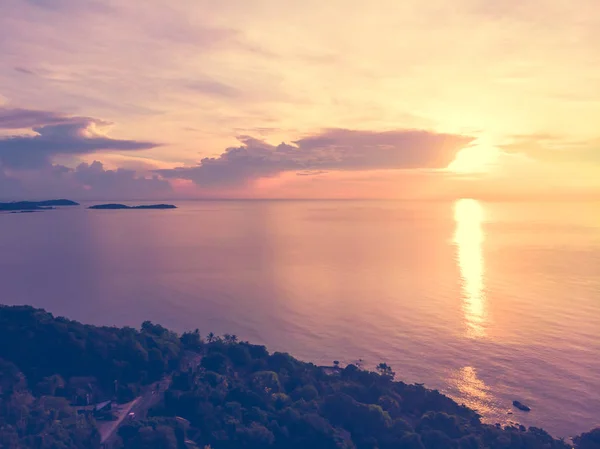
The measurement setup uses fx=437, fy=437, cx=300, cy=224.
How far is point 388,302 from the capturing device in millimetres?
77562

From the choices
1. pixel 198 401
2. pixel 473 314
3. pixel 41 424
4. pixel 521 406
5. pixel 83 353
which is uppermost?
pixel 83 353

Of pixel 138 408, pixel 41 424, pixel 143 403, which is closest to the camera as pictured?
pixel 41 424

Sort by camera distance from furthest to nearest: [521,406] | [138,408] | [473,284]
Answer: [473,284] < [521,406] < [138,408]

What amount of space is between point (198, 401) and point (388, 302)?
158 feet

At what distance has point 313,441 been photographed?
3269 centimetres

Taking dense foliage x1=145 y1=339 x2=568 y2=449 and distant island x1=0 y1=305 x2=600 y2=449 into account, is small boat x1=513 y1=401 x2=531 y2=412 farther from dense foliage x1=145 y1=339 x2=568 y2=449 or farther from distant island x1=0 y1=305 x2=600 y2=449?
dense foliage x1=145 y1=339 x2=568 y2=449

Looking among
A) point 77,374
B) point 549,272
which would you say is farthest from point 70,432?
point 549,272

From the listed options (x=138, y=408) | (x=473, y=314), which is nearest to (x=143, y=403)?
(x=138, y=408)

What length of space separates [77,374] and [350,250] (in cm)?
10624

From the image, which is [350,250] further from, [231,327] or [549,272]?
[231,327]

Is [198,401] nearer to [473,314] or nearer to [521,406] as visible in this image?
[521,406]

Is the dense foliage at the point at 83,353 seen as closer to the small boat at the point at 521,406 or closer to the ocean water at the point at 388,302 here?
the ocean water at the point at 388,302


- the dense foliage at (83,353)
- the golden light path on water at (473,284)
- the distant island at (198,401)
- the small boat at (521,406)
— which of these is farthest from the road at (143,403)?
the golden light path on water at (473,284)

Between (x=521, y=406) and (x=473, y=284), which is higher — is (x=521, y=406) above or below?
below
